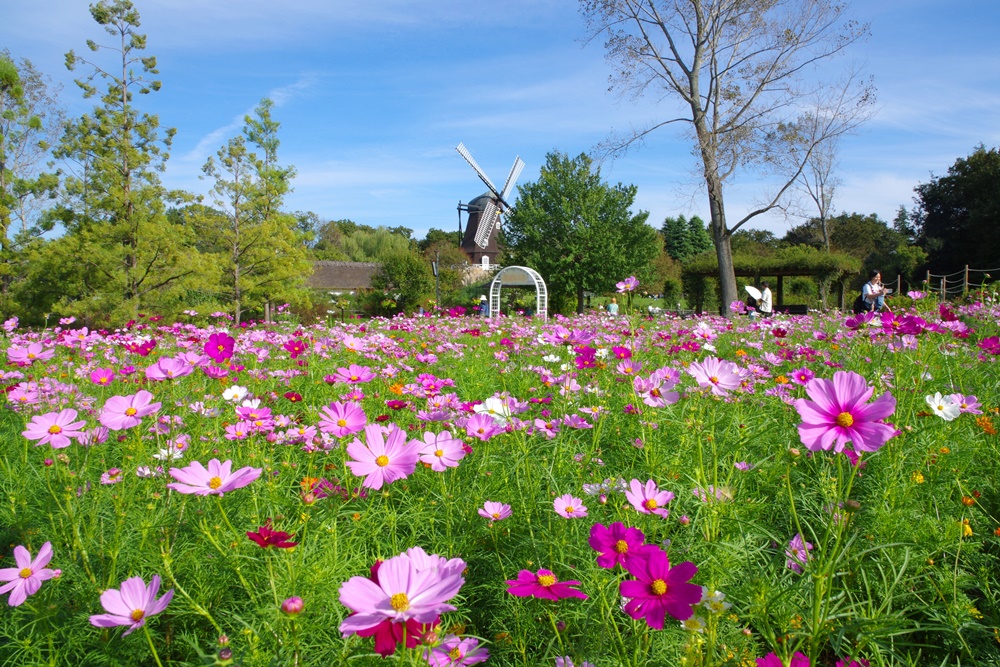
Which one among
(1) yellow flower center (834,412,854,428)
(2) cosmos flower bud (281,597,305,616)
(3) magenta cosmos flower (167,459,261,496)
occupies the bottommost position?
(2) cosmos flower bud (281,597,305,616)

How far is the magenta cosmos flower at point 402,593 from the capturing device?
62cm

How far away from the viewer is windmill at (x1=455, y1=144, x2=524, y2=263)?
3891 cm

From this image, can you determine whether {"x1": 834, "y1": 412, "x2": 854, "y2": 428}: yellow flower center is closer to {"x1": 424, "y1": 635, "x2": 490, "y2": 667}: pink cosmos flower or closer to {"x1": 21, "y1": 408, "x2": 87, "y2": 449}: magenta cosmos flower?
{"x1": 424, "y1": 635, "x2": 490, "y2": 667}: pink cosmos flower

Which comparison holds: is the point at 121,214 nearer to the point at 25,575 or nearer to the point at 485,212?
the point at 25,575

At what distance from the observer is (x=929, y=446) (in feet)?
6.27

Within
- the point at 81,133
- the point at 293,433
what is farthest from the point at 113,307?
the point at 293,433

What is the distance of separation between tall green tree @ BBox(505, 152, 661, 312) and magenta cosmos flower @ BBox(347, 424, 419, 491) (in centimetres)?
2216

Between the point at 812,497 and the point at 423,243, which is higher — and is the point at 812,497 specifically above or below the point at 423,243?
below

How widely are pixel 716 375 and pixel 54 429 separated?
162 cm

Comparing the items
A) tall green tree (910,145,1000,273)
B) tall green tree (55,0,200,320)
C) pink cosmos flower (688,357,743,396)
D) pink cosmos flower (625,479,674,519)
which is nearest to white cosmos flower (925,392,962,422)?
pink cosmos flower (688,357,743,396)

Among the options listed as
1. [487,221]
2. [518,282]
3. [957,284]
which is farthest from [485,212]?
[957,284]

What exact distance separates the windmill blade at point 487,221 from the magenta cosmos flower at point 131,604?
136 ft

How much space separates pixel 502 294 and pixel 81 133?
16640 millimetres

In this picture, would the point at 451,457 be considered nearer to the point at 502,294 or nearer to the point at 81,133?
the point at 81,133
